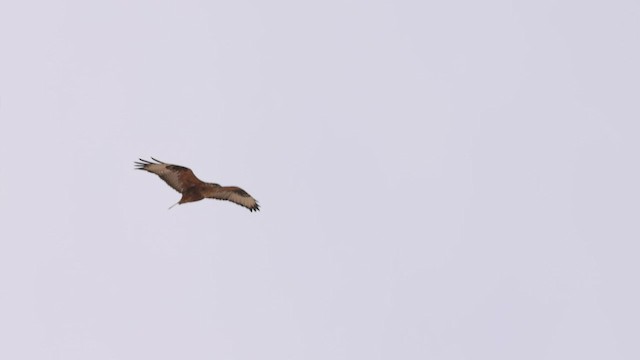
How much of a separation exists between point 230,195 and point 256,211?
1137 millimetres

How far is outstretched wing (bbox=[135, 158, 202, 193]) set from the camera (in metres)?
33.7

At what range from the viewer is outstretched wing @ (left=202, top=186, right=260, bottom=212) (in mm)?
35219

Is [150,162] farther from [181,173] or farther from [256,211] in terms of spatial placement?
[256,211]

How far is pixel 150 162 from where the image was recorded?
3378 centimetres

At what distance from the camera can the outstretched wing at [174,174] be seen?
33.7 m

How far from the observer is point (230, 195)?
35781mm

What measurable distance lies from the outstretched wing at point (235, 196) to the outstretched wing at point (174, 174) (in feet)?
3.96

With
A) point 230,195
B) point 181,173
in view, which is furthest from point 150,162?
point 230,195

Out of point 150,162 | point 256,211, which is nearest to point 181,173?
point 150,162

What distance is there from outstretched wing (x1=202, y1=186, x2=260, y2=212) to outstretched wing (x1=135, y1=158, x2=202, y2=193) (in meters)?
1.21

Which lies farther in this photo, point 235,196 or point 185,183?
point 235,196

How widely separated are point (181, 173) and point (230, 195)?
A: 265 centimetres

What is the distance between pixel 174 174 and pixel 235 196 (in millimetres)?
2854

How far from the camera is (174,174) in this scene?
34.0 metres
